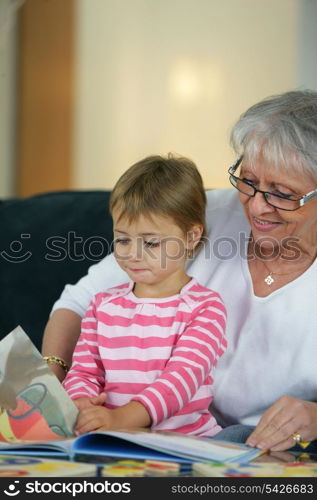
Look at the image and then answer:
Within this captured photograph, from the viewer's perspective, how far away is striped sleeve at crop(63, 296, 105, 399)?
1.68 m

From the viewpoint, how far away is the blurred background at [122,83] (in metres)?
5.64

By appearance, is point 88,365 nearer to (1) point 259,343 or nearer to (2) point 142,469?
(1) point 259,343

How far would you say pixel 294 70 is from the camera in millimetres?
5273

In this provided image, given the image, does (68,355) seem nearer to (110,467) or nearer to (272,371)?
(272,371)

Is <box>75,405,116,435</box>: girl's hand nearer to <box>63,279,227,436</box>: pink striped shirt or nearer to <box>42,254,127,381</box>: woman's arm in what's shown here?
<box>63,279,227,436</box>: pink striped shirt

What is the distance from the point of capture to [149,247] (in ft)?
5.34

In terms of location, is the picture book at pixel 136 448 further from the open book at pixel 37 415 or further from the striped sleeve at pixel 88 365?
the striped sleeve at pixel 88 365

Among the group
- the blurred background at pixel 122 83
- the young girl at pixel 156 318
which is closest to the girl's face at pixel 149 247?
the young girl at pixel 156 318

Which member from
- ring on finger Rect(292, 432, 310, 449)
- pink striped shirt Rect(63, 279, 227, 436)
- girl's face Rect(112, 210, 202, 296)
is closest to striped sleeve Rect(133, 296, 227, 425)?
pink striped shirt Rect(63, 279, 227, 436)

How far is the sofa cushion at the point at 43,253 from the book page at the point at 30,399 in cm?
76

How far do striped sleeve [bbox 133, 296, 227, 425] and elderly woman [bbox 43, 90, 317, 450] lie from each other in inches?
5.8

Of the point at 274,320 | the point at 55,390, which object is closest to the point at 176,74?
the point at 274,320

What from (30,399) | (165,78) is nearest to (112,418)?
(30,399)

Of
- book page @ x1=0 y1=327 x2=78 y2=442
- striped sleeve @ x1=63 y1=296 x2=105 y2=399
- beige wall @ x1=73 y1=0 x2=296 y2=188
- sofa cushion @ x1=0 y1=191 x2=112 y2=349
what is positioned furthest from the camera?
beige wall @ x1=73 y1=0 x2=296 y2=188
